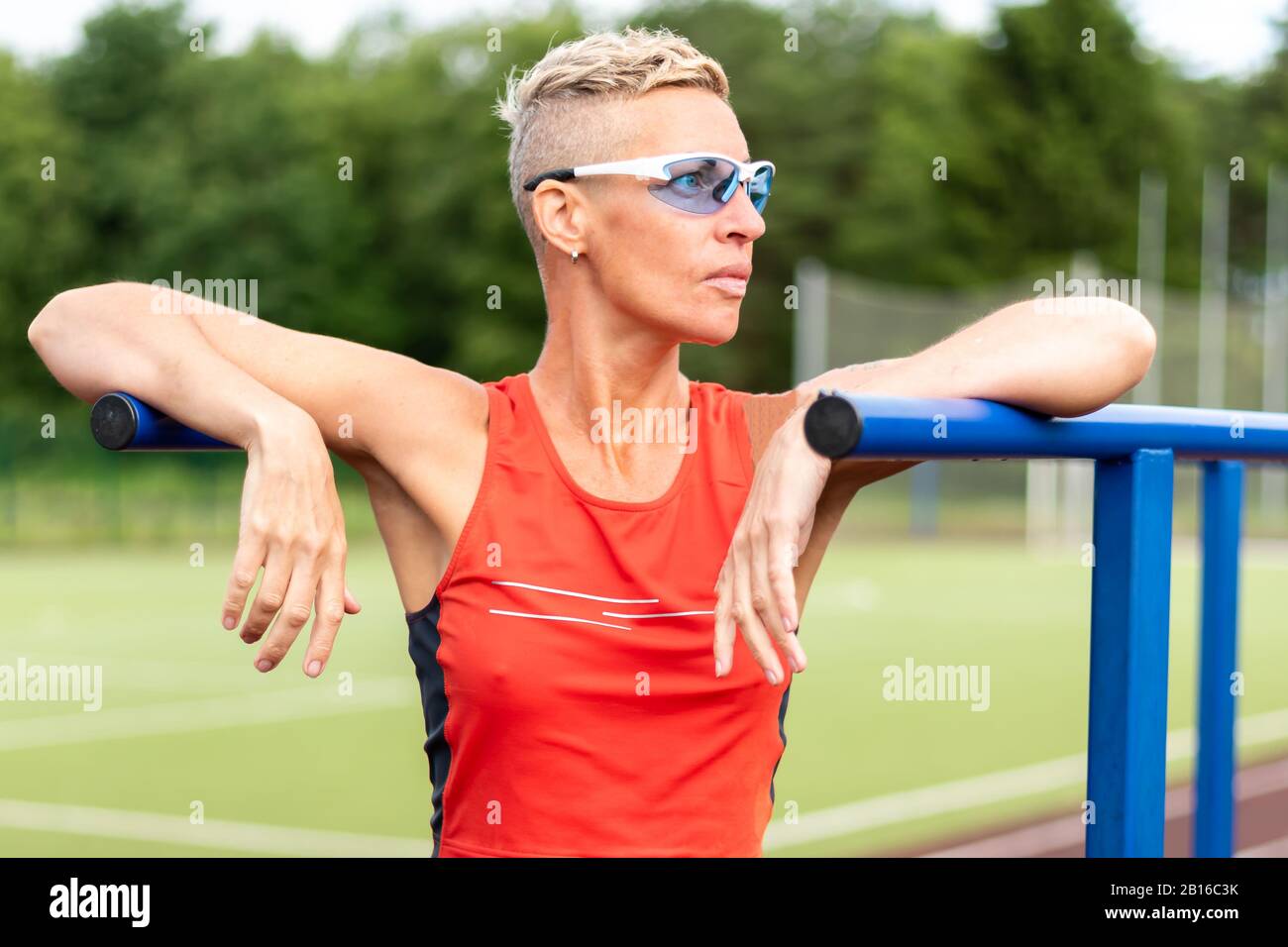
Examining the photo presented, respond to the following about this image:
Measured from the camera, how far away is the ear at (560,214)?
213 centimetres

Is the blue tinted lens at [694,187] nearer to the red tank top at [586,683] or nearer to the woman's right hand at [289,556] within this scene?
the red tank top at [586,683]

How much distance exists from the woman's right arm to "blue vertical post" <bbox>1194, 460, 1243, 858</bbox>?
899 mm

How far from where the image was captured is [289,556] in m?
1.55

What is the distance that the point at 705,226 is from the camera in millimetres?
2033

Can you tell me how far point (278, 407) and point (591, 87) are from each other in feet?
2.21

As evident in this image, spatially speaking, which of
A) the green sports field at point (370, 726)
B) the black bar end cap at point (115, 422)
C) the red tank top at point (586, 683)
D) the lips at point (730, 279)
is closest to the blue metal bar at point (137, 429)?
the black bar end cap at point (115, 422)

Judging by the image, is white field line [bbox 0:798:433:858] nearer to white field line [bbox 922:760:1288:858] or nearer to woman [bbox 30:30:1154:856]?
white field line [bbox 922:760:1288:858]

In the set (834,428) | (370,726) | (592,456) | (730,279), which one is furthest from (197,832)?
(834,428)

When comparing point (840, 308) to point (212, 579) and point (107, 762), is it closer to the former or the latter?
point (212, 579)

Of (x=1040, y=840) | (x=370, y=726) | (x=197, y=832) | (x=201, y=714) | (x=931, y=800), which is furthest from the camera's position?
(x=201, y=714)

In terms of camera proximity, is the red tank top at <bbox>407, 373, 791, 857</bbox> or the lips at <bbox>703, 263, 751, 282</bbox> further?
the lips at <bbox>703, 263, 751, 282</bbox>

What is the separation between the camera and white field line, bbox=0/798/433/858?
Result: 610 cm

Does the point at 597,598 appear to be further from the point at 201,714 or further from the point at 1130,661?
the point at 201,714

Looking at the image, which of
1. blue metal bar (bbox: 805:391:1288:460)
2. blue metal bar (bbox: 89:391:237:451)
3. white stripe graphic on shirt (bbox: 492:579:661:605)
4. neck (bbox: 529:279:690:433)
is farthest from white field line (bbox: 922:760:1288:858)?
blue metal bar (bbox: 89:391:237:451)
